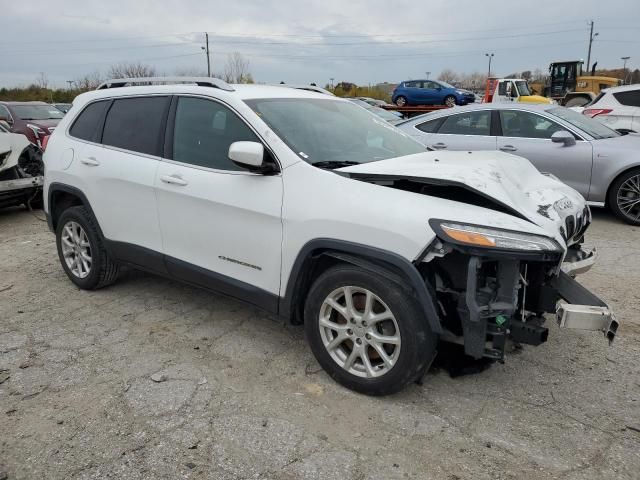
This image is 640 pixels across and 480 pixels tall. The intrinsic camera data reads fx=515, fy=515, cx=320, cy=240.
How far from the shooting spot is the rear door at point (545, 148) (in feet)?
22.7

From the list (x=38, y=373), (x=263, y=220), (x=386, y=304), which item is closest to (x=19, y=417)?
(x=38, y=373)

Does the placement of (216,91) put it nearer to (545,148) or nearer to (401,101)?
(545,148)

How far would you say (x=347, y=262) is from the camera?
2947 millimetres

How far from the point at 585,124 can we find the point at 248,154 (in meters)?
6.15

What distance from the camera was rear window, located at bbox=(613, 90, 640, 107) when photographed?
10.0 metres

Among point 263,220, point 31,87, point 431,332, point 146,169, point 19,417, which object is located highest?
point 31,87

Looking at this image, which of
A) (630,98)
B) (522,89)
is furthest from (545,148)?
(522,89)

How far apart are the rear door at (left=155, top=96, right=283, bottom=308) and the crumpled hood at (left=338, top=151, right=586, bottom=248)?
1.98 feet

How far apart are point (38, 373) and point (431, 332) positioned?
97.6 inches

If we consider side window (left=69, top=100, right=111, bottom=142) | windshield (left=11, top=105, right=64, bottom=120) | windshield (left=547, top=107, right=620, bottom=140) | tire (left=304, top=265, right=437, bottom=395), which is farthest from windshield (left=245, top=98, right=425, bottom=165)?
windshield (left=11, top=105, right=64, bottom=120)

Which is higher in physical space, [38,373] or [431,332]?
[431,332]

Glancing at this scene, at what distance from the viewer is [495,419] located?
9.08 ft

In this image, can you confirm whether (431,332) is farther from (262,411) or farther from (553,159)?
(553,159)

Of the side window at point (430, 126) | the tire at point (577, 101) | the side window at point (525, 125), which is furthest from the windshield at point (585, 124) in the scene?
the tire at point (577, 101)
